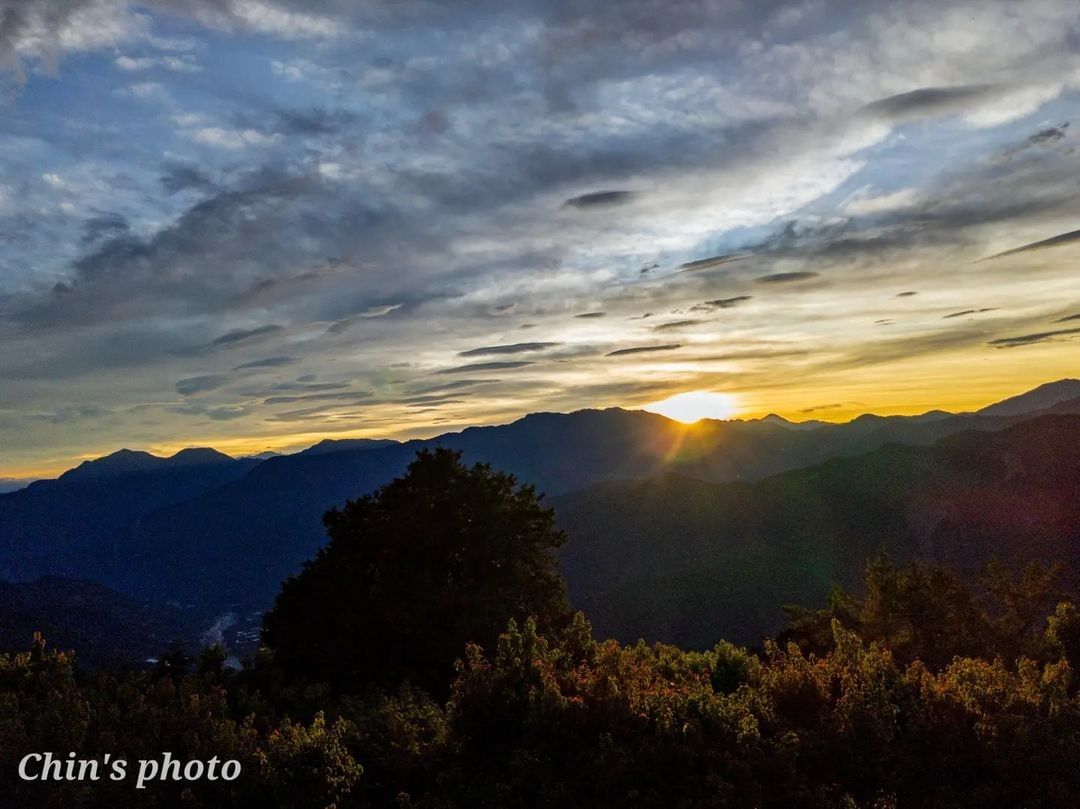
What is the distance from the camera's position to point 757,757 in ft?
28.3

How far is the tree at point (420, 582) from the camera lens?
2459cm

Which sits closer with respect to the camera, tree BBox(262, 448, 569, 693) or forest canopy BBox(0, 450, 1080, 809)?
forest canopy BBox(0, 450, 1080, 809)

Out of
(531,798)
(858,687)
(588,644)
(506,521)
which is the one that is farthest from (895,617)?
(531,798)

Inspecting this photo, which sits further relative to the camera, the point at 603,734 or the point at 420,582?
the point at 420,582

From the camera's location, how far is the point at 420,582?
25.9 m

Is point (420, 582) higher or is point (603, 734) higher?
point (603, 734)

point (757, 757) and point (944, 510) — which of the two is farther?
point (944, 510)

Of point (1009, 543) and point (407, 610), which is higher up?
point (407, 610)

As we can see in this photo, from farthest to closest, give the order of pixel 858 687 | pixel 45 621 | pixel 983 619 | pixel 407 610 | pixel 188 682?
pixel 45 621, pixel 983 619, pixel 407 610, pixel 188 682, pixel 858 687

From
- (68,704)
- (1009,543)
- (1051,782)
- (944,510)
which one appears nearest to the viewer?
(1051,782)

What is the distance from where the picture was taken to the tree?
24.6 m

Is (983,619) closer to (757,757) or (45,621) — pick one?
(757,757)

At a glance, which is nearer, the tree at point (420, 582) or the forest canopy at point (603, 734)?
the forest canopy at point (603, 734)

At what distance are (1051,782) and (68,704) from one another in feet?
42.9
